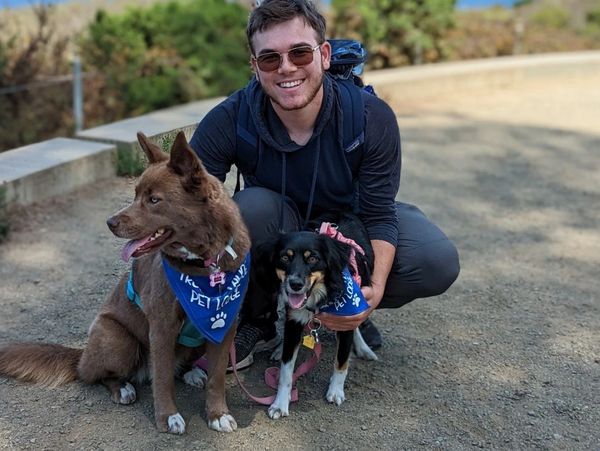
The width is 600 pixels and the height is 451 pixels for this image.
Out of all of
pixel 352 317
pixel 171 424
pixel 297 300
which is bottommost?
pixel 171 424

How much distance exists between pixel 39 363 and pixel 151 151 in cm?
123

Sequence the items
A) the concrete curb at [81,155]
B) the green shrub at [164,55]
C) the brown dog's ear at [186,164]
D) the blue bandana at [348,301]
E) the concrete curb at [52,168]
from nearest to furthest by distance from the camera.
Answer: the brown dog's ear at [186,164], the blue bandana at [348,301], the concrete curb at [81,155], the concrete curb at [52,168], the green shrub at [164,55]

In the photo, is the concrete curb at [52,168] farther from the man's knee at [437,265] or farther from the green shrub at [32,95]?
the man's knee at [437,265]

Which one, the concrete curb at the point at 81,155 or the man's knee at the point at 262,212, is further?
the concrete curb at the point at 81,155

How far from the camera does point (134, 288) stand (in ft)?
10.6

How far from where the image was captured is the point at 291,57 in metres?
3.29

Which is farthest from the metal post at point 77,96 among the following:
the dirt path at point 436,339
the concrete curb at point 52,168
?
the dirt path at point 436,339

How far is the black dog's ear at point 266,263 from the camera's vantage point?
126 inches

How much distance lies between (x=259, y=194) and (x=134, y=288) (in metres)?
0.74

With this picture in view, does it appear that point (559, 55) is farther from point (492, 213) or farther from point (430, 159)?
point (492, 213)

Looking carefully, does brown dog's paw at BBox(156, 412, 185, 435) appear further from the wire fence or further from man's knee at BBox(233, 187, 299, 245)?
the wire fence

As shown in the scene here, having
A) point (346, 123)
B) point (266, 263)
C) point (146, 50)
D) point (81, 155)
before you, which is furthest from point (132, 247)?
point (146, 50)

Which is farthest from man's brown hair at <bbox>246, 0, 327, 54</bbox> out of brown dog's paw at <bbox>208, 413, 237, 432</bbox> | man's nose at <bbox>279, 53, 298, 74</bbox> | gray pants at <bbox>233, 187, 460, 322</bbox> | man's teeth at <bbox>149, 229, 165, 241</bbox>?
brown dog's paw at <bbox>208, 413, 237, 432</bbox>

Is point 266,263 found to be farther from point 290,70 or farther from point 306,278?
point 290,70
